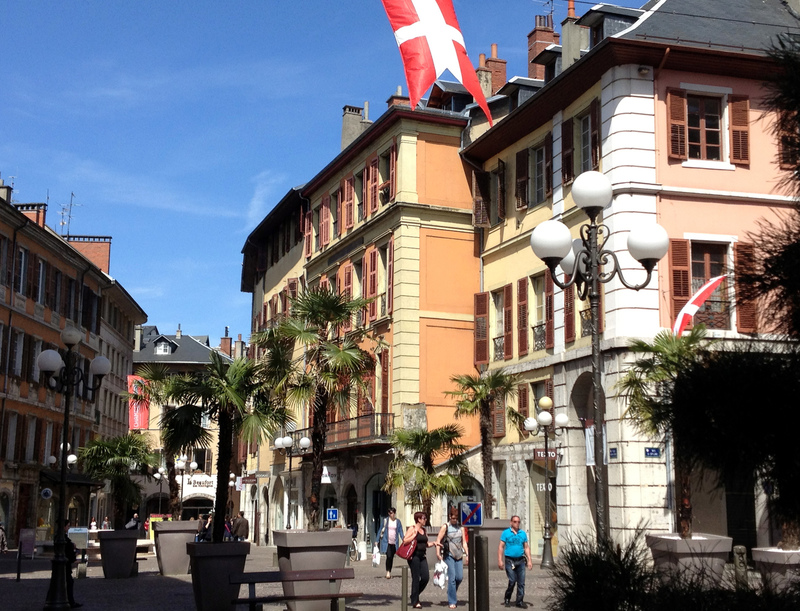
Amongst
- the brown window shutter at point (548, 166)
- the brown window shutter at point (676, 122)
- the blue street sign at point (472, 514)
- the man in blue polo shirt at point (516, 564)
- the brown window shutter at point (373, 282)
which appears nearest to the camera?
the blue street sign at point (472, 514)

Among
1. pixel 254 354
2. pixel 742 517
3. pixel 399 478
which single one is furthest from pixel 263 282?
pixel 742 517

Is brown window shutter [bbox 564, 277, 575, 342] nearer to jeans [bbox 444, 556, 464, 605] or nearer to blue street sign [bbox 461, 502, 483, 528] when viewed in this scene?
jeans [bbox 444, 556, 464, 605]

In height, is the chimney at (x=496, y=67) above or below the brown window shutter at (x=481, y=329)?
above

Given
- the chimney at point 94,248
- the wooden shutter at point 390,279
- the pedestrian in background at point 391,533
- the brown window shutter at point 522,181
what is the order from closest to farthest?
the pedestrian in background at point 391,533
the brown window shutter at point 522,181
the wooden shutter at point 390,279
the chimney at point 94,248

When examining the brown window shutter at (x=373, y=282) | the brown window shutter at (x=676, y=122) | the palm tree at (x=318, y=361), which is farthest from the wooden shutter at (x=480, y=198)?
the palm tree at (x=318, y=361)

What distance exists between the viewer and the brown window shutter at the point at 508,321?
30.8 metres

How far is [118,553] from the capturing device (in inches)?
961

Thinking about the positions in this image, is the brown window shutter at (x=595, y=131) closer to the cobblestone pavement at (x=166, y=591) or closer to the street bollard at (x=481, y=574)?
the cobblestone pavement at (x=166, y=591)

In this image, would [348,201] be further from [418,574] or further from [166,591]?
[418,574]

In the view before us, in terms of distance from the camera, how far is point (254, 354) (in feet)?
189

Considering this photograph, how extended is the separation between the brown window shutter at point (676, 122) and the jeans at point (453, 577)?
1172 cm

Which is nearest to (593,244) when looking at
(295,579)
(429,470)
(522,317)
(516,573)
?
(295,579)

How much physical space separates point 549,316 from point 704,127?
19.6ft

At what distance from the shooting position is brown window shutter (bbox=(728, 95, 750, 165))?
2533 centimetres
